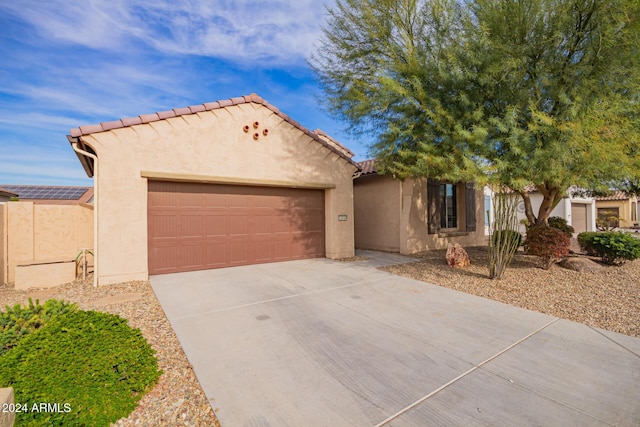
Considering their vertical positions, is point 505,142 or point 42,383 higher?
point 505,142

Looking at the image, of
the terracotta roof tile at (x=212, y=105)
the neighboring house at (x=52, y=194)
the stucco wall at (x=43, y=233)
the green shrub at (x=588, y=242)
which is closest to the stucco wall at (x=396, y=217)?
the green shrub at (x=588, y=242)

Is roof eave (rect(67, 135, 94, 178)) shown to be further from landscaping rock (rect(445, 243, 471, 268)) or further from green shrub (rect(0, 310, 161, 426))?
landscaping rock (rect(445, 243, 471, 268))

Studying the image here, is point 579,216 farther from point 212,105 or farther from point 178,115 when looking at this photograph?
point 178,115

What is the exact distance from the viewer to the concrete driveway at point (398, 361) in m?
2.53

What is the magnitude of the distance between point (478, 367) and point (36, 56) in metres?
13.3

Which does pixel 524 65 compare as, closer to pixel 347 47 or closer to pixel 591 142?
pixel 591 142

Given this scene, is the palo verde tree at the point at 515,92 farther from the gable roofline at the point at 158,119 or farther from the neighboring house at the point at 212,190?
the neighboring house at the point at 212,190

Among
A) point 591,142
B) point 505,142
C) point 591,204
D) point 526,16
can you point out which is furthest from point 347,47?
point 591,204

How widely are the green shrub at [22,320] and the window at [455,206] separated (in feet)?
37.4

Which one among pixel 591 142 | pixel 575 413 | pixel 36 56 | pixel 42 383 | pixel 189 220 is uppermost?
pixel 36 56

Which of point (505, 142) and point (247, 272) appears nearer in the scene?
point (505, 142)

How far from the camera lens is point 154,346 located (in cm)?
371

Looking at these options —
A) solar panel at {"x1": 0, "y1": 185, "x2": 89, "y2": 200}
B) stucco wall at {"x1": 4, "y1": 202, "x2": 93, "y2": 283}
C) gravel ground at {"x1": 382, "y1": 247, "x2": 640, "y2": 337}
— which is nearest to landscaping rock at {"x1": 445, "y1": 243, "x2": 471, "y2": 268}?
gravel ground at {"x1": 382, "y1": 247, "x2": 640, "y2": 337}

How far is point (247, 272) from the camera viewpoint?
7777mm
